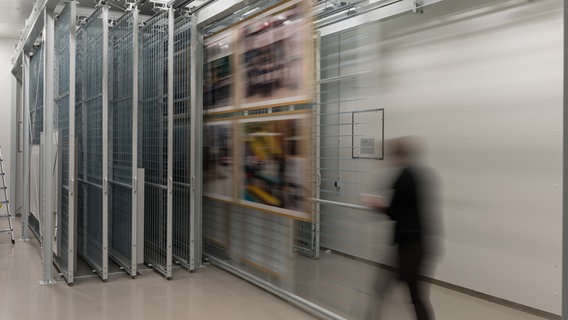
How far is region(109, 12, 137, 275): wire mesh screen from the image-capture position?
6016 millimetres

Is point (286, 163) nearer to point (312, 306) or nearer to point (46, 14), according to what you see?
point (312, 306)

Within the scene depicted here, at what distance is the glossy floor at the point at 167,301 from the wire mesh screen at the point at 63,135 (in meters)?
0.44

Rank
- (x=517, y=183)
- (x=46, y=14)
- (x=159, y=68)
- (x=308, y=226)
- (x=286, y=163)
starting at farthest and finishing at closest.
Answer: (x=308, y=226)
(x=159, y=68)
(x=46, y=14)
(x=517, y=183)
(x=286, y=163)

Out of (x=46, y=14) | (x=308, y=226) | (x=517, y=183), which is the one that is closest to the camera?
(x=517, y=183)

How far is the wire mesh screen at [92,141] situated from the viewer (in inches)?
234

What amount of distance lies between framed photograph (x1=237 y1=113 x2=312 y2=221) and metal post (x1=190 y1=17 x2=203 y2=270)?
98 cm

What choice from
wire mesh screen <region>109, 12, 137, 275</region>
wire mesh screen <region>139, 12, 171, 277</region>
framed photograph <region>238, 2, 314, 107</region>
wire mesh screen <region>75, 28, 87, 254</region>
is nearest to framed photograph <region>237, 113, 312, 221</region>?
framed photograph <region>238, 2, 314, 107</region>

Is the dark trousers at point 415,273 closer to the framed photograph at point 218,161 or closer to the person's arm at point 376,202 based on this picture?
the person's arm at point 376,202

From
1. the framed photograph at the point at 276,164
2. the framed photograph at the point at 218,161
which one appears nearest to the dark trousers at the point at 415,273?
the framed photograph at the point at 276,164

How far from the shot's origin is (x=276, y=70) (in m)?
4.70

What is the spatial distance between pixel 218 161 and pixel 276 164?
1.45m

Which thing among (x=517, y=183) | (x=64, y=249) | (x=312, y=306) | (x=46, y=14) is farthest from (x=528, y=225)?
(x=46, y=14)

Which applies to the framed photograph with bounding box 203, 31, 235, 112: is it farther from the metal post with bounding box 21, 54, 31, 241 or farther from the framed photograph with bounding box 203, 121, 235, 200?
the metal post with bounding box 21, 54, 31, 241

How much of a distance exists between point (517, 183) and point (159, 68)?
438 centimetres
